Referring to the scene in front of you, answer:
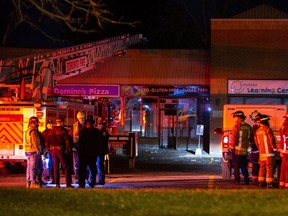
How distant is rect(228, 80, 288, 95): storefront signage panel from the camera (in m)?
30.8

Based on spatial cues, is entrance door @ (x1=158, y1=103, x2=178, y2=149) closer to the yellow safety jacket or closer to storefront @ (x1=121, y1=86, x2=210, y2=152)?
storefront @ (x1=121, y1=86, x2=210, y2=152)

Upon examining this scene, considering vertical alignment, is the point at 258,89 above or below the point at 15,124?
above

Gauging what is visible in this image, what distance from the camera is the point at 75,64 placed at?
2462cm

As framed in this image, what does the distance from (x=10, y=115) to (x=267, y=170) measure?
24.7 feet

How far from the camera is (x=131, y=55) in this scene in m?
33.0

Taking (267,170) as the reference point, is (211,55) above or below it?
above

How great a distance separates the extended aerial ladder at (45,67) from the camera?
790 inches

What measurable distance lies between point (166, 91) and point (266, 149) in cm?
1700

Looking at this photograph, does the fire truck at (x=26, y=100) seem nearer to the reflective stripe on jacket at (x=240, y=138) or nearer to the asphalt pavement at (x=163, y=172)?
the asphalt pavement at (x=163, y=172)

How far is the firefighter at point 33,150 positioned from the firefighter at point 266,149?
5.00m

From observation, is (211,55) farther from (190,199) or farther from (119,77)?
(190,199)

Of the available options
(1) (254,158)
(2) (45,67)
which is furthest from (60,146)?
(2) (45,67)

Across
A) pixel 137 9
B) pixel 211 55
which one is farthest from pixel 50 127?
pixel 137 9

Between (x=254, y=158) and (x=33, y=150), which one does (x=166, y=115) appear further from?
(x=33, y=150)
